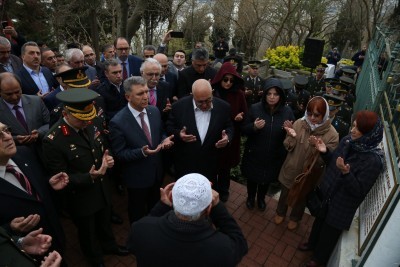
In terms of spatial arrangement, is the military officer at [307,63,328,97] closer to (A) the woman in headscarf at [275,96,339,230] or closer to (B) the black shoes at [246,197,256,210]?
(B) the black shoes at [246,197,256,210]

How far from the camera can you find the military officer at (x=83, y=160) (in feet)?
8.67

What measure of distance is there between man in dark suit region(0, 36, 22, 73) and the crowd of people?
18 mm

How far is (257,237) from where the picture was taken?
13.1 ft

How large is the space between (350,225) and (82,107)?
121 inches

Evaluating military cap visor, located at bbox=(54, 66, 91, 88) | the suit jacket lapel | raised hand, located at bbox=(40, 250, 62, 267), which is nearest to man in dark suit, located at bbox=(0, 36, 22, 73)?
the suit jacket lapel

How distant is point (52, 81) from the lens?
4.77m

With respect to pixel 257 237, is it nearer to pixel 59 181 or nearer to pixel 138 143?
Answer: pixel 138 143

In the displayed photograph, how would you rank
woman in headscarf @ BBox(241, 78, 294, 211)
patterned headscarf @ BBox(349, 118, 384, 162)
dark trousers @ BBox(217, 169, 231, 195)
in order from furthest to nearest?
1. dark trousers @ BBox(217, 169, 231, 195)
2. woman in headscarf @ BBox(241, 78, 294, 211)
3. patterned headscarf @ BBox(349, 118, 384, 162)

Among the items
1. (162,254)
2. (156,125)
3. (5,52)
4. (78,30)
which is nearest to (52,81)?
(5,52)

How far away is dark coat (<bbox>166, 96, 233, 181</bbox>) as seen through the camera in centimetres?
375

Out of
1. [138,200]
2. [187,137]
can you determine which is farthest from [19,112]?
[187,137]

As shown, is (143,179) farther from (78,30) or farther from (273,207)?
(78,30)

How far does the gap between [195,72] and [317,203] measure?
110 inches

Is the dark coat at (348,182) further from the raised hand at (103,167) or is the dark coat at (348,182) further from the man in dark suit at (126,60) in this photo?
the man in dark suit at (126,60)
